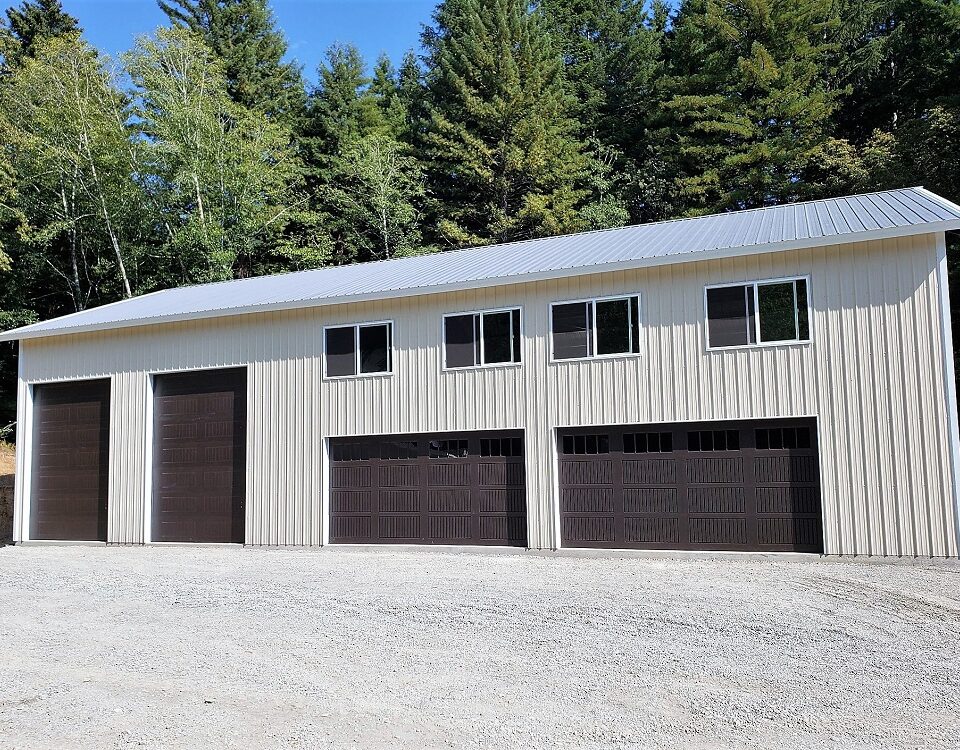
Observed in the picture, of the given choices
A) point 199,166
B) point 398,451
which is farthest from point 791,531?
point 199,166

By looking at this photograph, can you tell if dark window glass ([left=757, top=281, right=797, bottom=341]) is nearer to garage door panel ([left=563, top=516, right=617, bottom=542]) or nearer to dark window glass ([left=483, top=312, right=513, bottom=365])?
garage door panel ([left=563, top=516, right=617, bottom=542])

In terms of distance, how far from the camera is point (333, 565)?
13.8 meters

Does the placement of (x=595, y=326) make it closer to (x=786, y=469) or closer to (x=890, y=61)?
(x=786, y=469)

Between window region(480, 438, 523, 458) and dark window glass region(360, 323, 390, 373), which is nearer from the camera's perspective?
window region(480, 438, 523, 458)

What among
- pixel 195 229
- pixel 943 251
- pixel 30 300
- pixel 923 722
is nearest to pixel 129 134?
pixel 195 229

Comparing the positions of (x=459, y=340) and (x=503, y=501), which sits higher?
(x=459, y=340)

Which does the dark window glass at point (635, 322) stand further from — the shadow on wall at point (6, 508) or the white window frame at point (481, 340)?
the shadow on wall at point (6, 508)

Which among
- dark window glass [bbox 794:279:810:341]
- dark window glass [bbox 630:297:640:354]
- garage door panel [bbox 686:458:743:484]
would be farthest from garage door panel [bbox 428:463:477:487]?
dark window glass [bbox 794:279:810:341]

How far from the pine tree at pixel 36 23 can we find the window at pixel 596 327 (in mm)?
30194

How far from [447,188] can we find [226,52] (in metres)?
11.4

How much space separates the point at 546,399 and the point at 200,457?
7.44 meters

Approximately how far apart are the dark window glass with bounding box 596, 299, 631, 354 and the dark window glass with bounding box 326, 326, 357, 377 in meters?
4.77

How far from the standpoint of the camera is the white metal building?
13.1 metres

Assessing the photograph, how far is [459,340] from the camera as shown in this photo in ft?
53.0
